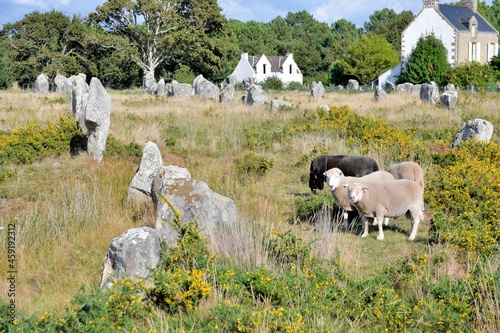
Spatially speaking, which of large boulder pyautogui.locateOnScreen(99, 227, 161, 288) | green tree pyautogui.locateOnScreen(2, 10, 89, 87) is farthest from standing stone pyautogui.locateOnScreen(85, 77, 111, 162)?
green tree pyautogui.locateOnScreen(2, 10, 89, 87)

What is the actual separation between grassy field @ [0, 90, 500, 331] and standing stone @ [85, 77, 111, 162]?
32cm

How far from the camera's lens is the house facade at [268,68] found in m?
78.1

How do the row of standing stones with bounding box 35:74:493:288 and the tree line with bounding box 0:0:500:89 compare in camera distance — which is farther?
the tree line with bounding box 0:0:500:89

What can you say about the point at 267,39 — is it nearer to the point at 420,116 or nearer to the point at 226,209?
the point at 420,116

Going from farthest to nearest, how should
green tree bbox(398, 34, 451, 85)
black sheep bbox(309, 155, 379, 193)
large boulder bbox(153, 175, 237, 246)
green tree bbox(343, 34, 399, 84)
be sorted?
green tree bbox(343, 34, 399, 84) → green tree bbox(398, 34, 451, 85) → black sheep bbox(309, 155, 379, 193) → large boulder bbox(153, 175, 237, 246)

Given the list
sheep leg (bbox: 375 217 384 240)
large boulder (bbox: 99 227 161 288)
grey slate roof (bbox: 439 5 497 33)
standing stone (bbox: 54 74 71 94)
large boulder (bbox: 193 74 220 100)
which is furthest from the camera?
grey slate roof (bbox: 439 5 497 33)

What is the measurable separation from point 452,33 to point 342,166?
48573 millimetres

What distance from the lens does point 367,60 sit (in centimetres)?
6481

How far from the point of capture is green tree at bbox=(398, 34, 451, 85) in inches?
2066

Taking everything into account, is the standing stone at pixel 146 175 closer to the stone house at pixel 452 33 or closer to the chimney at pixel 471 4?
the stone house at pixel 452 33

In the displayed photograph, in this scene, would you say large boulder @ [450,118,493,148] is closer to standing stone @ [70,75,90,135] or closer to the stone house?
standing stone @ [70,75,90,135]

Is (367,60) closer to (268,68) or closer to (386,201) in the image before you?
(268,68)

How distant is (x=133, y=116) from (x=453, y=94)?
15361mm

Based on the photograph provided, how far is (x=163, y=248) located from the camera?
7.40 m
